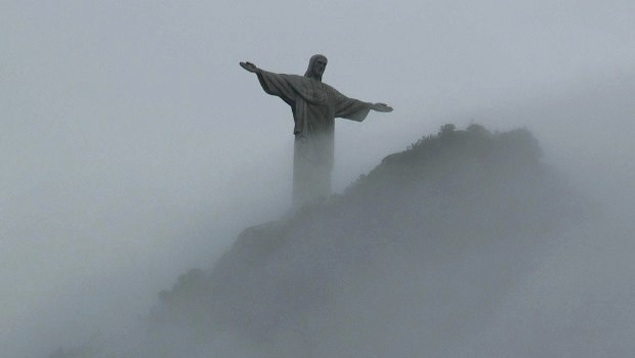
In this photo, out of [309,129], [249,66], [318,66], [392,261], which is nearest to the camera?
[392,261]

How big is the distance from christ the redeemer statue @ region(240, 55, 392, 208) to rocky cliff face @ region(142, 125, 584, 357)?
1.64ft

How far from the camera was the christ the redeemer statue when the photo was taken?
152 ft

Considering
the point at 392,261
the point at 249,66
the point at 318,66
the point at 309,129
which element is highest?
the point at 318,66

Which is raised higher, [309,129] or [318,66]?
[318,66]

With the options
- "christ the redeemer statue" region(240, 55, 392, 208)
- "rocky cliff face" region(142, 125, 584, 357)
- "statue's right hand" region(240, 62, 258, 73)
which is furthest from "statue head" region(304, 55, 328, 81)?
"rocky cliff face" region(142, 125, 584, 357)

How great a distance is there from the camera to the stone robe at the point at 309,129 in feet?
152

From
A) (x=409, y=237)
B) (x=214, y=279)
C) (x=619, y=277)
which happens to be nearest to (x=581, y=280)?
(x=619, y=277)

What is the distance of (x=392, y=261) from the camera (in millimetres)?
44500

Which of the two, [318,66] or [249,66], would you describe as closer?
[249,66]

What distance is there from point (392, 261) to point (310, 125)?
3.98 meters

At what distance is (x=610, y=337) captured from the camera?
40312mm

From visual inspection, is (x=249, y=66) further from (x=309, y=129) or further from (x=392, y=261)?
(x=392, y=261)

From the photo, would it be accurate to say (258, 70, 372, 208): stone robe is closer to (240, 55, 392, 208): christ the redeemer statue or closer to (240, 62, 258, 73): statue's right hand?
(240, 55, 392, 208): christ the redeemer statue

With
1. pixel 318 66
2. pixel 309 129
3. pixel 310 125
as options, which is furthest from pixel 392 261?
pixel 318 66
